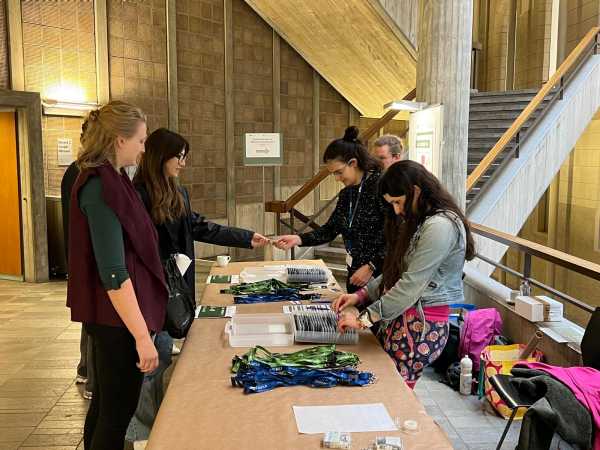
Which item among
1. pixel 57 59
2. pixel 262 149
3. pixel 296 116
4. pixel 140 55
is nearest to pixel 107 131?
pixel 262 149

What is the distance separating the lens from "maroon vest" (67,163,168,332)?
1862mm

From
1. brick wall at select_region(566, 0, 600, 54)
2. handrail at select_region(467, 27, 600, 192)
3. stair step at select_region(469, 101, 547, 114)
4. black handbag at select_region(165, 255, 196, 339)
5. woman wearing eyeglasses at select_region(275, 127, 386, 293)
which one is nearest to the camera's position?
black handbag at select_region(165, 255, 196, 339)

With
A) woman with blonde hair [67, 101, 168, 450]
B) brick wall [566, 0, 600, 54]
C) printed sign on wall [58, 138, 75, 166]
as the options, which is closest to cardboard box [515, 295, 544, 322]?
woman with blonde hair [67, 101, 168, 450]

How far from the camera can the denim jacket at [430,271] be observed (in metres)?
2.13

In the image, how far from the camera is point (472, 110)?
827cm

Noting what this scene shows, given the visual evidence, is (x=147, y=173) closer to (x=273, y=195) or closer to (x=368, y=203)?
(x=368, y=203)

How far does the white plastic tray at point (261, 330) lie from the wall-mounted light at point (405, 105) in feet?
9.63

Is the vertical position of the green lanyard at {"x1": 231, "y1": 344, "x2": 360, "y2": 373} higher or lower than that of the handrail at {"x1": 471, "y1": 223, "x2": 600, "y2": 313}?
lower

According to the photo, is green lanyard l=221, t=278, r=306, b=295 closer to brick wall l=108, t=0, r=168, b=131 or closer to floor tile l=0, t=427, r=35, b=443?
floor tile l=0, t=427, r=35, b=443

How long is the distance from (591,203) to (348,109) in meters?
4.23

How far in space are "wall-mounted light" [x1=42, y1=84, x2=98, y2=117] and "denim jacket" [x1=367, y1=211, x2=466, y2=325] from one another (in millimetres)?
5888

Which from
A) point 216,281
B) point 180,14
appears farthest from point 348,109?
point 216,281

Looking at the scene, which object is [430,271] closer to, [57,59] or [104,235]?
[104,235]

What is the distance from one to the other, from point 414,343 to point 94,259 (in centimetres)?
119
